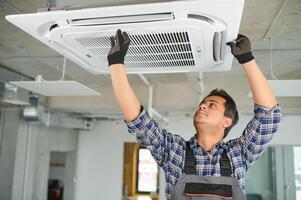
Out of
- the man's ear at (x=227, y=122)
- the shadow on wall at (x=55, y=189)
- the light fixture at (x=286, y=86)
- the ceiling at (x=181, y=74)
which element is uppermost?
the ceiling at (x=181, y=74)

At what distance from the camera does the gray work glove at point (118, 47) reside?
1.13 meters

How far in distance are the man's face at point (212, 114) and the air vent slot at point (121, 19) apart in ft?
1.94

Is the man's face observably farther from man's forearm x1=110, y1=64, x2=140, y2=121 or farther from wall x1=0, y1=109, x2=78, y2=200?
wall x1=0, y1=109, x2=78, y2=200

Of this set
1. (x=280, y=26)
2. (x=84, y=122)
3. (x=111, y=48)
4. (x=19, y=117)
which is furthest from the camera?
(x=84, y=122)

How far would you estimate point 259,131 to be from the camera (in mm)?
1351

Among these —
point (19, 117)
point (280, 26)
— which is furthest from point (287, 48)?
point (19, 117)

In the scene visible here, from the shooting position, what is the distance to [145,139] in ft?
4.52

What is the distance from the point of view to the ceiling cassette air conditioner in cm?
97

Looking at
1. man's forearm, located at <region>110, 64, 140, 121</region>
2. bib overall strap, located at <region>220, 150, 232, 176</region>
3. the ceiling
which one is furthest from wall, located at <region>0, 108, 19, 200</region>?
bib overall strap, located at <region>220, 150, 232, 176</region>

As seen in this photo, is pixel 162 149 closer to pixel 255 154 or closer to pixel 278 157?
pixel 255 154

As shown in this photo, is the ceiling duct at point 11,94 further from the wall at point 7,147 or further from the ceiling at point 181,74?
the wall at point 7,147

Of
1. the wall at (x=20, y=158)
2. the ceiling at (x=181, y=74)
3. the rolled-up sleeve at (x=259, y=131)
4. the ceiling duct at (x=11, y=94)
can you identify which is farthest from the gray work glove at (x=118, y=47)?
the wall at (x=20, y=158)

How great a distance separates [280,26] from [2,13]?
237 cm

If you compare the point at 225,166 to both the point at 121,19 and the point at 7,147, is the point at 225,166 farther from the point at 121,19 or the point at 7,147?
the point at 7,147
